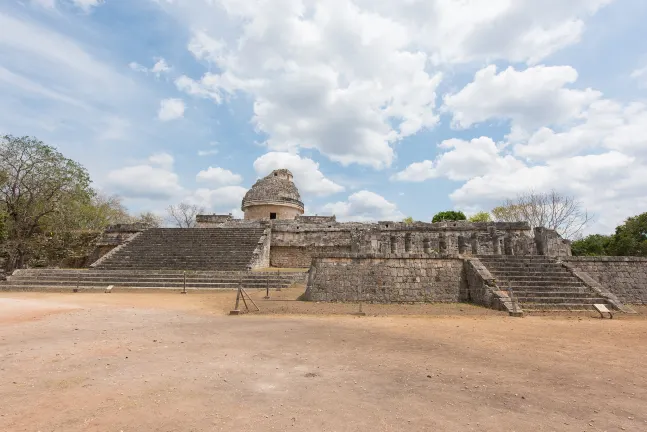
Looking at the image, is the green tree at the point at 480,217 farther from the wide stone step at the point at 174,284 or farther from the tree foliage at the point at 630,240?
the wide stone step at the point at 174,284

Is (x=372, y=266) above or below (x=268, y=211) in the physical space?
below

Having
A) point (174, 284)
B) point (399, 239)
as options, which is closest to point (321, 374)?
point (174, 284)

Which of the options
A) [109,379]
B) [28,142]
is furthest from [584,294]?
[28,142]

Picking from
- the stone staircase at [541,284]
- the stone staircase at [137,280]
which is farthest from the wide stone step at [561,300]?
the stone staircase at [137,280]

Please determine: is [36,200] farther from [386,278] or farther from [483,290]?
[483,290]

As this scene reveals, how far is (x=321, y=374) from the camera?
4539 mm

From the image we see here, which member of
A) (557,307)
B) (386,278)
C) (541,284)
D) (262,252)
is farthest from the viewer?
(262,252)

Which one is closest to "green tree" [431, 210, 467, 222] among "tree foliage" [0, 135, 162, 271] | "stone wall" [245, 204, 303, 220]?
"stone wall" [245, 204, 303, 220]

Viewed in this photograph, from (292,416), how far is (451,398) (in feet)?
5.92

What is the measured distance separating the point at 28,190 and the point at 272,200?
1601cm

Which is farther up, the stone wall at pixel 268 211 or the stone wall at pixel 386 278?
the stone wall at pixel 268 211

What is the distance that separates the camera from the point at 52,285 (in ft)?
49.9

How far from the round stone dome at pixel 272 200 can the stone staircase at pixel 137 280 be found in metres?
13.4

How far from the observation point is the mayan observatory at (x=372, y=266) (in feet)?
36.7
